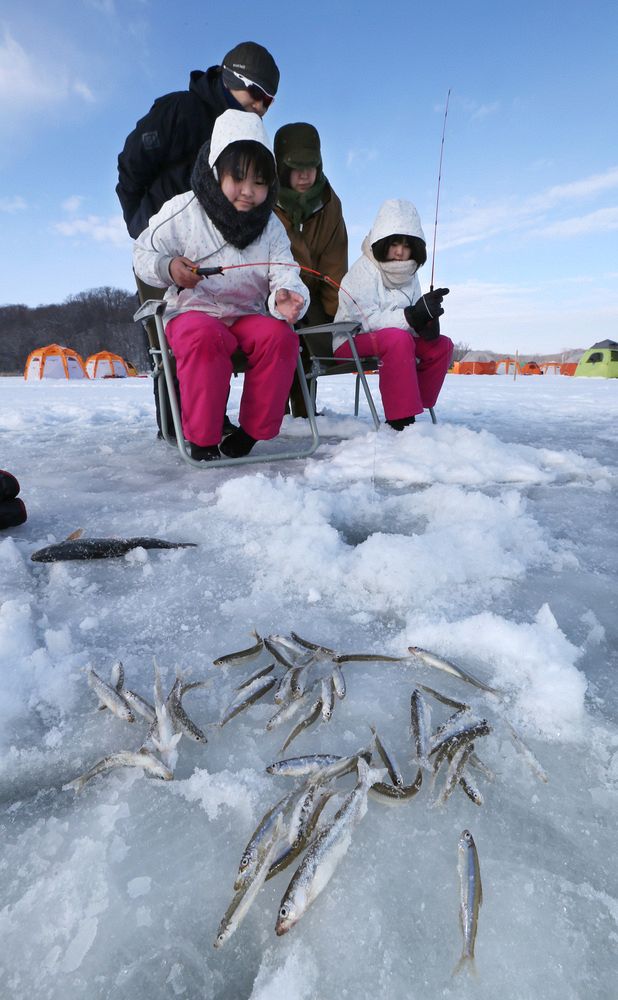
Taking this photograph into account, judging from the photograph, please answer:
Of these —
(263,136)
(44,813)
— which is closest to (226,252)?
(263,136)

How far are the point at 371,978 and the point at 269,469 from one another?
3.05 meters

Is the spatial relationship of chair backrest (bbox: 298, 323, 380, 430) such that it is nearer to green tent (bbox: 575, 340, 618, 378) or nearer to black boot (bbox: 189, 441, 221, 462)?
black boot (bbox: 189, 441, 221, 462)

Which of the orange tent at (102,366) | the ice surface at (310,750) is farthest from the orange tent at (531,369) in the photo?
the ice surface at (310,750)

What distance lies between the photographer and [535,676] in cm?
136

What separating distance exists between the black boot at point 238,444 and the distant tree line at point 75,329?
5980 centimetres

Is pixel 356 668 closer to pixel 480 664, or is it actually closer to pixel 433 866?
pixel 480 664

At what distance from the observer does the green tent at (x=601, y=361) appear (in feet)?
74.8

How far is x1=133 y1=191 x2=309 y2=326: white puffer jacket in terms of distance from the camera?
3428mm

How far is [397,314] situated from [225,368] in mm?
1951

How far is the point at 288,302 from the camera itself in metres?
3.59

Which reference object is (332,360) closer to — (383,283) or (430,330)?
(383,283)

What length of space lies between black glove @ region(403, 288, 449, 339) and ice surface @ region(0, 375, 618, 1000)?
93.3 inches

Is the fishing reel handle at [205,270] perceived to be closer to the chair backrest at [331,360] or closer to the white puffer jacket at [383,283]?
the chair backrest at [331,360]

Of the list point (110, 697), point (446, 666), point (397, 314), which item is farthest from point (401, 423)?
point (110, 697)
